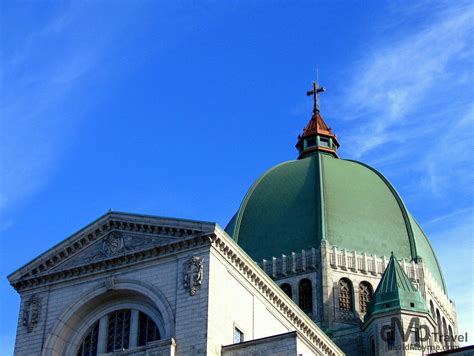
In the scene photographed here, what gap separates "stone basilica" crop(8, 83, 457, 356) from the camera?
135ft

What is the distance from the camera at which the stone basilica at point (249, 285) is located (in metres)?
41.1

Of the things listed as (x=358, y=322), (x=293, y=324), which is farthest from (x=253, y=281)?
(x=358, y=322)

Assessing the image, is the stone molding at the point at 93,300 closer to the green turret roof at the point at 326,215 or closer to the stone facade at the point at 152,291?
the stone facade at the point at 152,291

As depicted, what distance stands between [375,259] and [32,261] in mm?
25806

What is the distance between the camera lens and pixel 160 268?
42.6m

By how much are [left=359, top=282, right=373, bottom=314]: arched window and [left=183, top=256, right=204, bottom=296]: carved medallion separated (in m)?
22.4

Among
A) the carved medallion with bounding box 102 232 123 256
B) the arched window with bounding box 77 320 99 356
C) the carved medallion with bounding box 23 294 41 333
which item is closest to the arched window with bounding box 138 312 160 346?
the arched window with bounding box 77 320 99 356

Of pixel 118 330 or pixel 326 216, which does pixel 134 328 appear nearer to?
pixel 118 330

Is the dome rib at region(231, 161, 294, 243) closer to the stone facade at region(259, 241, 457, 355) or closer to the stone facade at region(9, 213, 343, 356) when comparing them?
the stone facade at region(259, 241, 457, 355)

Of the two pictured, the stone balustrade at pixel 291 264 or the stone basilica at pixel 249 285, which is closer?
the stone basilica at pixel 249 285

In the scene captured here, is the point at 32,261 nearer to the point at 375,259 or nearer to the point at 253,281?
the point at 253,281

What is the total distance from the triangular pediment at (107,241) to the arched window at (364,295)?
72.1 feet

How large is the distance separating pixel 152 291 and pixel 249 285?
15.8ft

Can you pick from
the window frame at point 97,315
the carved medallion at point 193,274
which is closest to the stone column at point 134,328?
the window frame at point 97,315
